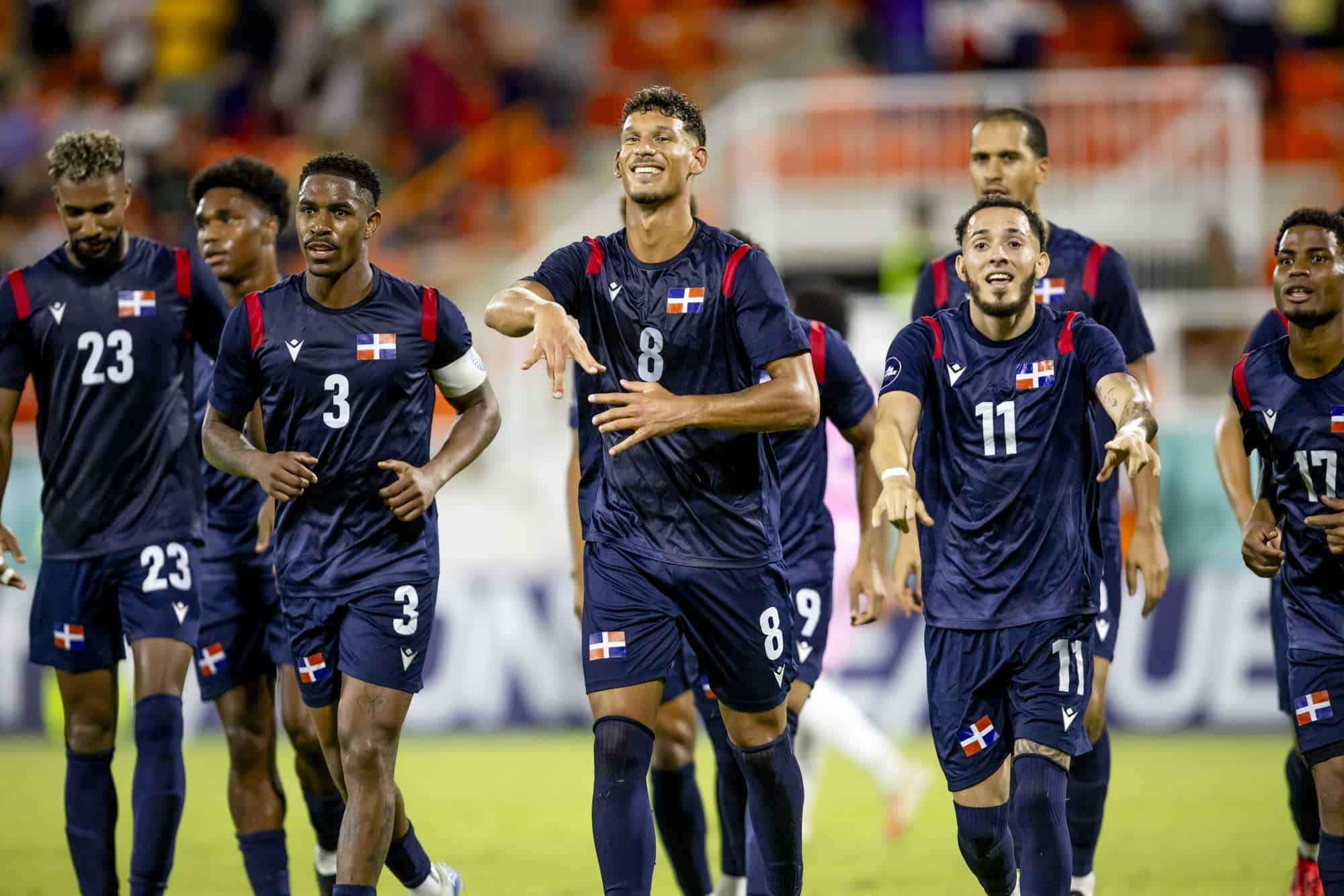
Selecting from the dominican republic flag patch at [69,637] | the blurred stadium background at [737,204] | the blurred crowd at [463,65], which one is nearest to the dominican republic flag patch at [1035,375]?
the blurred stadium background at [737,204]

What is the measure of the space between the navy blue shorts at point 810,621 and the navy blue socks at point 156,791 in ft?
8.06

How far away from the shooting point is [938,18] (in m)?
18.6

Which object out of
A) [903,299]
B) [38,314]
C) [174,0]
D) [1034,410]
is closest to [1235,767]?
[903,299]

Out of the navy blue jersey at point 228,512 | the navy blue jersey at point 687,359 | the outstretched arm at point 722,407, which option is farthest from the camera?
the navy blue jersey at point 228,512

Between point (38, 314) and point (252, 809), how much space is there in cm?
216

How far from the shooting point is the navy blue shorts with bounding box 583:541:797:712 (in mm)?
5746

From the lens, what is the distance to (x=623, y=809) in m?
5.54

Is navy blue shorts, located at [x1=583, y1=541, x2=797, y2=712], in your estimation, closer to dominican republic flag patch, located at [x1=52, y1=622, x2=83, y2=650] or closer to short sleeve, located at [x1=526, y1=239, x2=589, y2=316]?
short sleeve, located at [x1=526, y1=239, x2=589, y2=316]

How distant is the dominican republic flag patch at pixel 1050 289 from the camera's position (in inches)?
283

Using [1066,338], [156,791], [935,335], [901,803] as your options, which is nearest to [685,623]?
[935,335]

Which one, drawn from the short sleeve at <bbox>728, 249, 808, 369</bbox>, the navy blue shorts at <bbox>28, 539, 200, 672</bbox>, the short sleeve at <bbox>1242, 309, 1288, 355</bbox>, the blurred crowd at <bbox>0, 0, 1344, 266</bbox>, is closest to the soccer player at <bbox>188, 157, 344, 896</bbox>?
the navy blue shorts at <bbox>28, 539, 200, 672</bbox>

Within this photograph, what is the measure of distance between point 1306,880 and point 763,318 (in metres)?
3.42

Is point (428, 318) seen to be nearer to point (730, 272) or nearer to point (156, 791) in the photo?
point (730, 272)

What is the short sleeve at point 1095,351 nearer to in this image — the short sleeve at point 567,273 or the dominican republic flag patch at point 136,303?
the short sleeve at point 567,273
